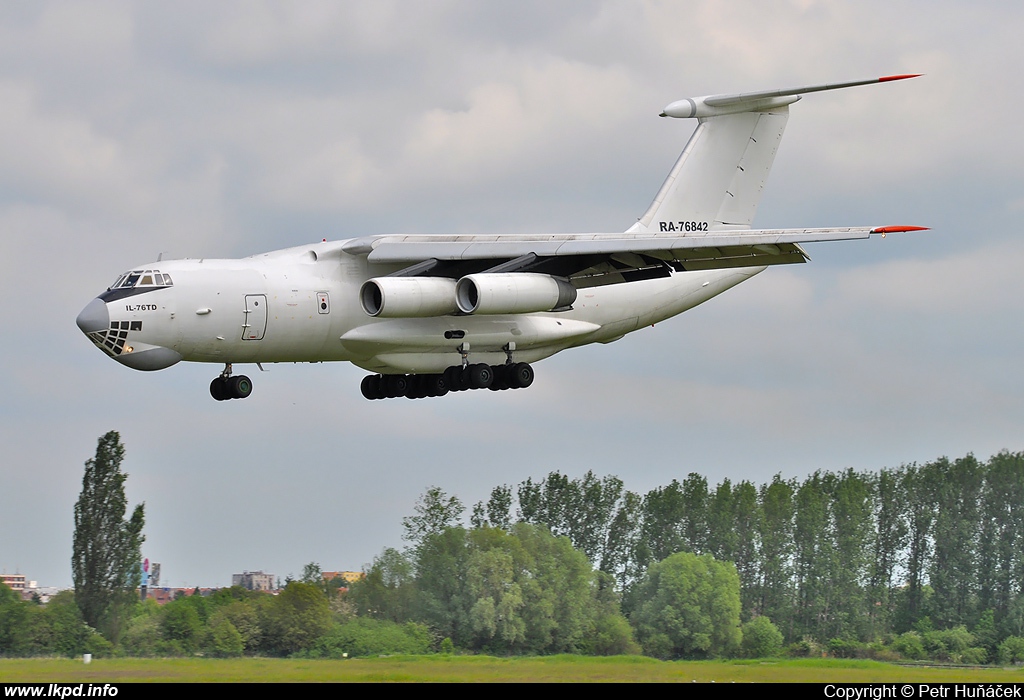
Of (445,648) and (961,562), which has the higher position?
(961,562)

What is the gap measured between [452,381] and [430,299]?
1.91 m

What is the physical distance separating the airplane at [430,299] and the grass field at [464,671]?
3943mm

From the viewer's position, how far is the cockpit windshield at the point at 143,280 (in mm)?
20469

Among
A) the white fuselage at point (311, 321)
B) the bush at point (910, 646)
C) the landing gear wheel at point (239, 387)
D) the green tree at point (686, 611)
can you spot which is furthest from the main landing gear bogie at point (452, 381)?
the bush at point (910, 646)

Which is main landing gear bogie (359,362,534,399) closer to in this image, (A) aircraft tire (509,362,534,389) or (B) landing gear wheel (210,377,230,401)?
(A) aircraft tire (509,362,534,389)

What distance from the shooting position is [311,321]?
70.7 feet

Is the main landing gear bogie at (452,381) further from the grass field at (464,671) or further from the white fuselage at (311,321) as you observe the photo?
the grass field at (464,671)

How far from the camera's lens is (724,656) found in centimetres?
2589

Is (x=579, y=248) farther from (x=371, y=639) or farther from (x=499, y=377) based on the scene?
(x=371, y=639)

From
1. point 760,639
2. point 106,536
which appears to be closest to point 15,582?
point 106,536

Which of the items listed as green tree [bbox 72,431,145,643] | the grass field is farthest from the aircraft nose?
green tree [bbox 72,431,145,643]
